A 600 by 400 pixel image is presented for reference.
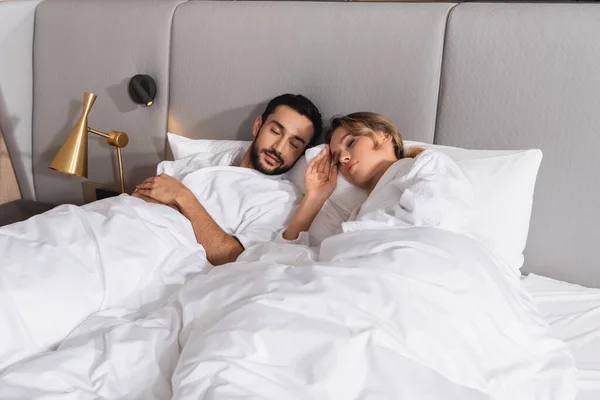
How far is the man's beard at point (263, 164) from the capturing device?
6.13 ft

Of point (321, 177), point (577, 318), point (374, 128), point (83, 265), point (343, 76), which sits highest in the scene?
point (343, 76)

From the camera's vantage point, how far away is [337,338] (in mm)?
1038

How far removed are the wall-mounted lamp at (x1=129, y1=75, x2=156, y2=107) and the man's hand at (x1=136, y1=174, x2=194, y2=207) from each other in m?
0.36

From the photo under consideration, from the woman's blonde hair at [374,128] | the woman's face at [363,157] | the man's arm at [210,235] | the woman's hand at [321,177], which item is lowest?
the man's arm at [210,235]

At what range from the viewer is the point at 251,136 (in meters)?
2.03

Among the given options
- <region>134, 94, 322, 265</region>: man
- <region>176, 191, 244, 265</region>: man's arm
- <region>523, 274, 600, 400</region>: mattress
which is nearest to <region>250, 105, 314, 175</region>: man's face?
<region>134, 94, 322, 265</region>: man

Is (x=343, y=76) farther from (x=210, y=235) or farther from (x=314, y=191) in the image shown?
(x=210, y=235)

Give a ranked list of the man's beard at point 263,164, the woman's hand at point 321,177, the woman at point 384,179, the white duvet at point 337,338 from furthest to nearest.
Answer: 1. the man's beard at point 263,164
2. the woman's hand at point 321,177
3. the woman at point 384,179
4. the white duvet at point 337,338

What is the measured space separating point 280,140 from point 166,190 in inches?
14.7

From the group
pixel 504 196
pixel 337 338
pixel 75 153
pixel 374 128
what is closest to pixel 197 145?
pixel 75 153

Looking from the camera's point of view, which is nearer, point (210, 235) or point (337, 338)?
point (337, 338)

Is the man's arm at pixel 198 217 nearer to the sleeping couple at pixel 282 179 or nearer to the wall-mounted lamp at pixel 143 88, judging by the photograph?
the sleeping couple at pixel 282 179

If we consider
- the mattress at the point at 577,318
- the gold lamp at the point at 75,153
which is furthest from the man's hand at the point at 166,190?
the mattress at the point at 577,318

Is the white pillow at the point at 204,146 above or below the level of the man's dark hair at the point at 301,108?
below
